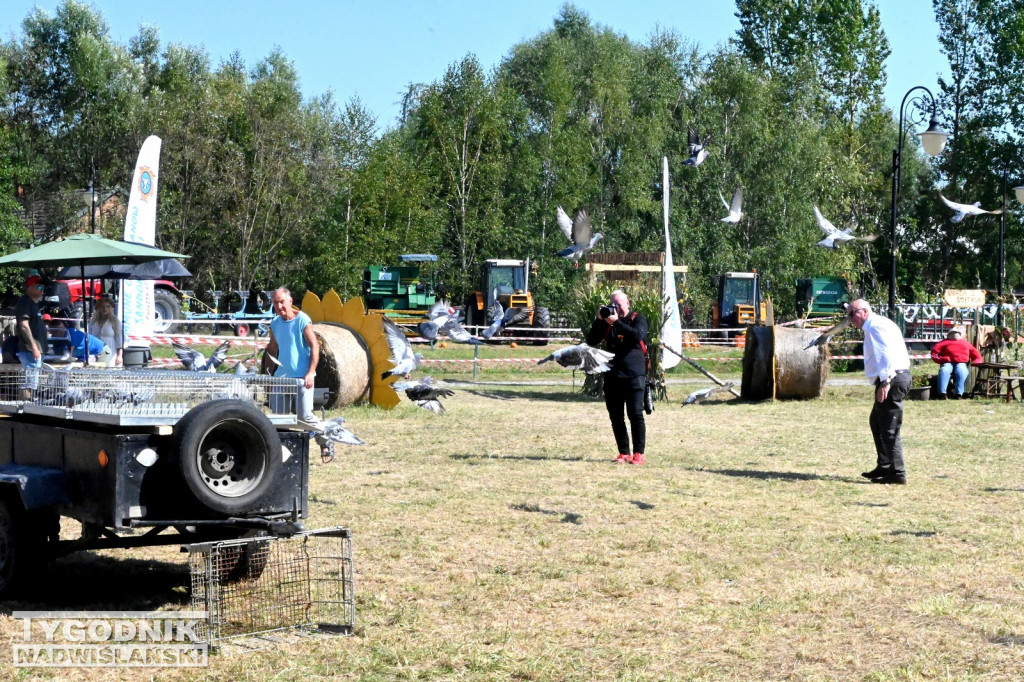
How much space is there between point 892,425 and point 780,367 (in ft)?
28.2

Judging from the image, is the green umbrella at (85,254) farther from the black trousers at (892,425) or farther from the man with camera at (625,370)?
the black trousers at (892,425)

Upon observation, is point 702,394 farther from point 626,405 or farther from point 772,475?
point 772,475

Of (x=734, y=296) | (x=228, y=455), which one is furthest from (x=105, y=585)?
(x=734, y=296)

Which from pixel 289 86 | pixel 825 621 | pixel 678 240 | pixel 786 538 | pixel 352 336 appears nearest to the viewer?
pixel 825 621

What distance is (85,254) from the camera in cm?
1162

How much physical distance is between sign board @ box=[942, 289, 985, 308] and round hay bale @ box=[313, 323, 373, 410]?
12.5 m

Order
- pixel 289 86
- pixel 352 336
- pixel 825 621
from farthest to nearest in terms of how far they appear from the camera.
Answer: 1. pixel 289 86
2. pixel 352 336
3. pixel 825 621

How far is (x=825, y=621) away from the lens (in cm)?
613

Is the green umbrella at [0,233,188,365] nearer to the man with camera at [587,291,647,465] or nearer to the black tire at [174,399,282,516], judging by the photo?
the man with camera at [587,291,647,465]

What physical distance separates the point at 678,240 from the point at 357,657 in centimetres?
4188

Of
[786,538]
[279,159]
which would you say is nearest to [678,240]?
[279,159]

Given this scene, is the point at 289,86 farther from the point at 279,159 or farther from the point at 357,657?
the point at 357,657

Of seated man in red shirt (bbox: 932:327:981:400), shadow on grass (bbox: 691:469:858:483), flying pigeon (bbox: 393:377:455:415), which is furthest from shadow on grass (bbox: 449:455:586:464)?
seated man in red shirt (bbox: 932:327:981:400)

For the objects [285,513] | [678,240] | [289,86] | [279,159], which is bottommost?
[285,513]
